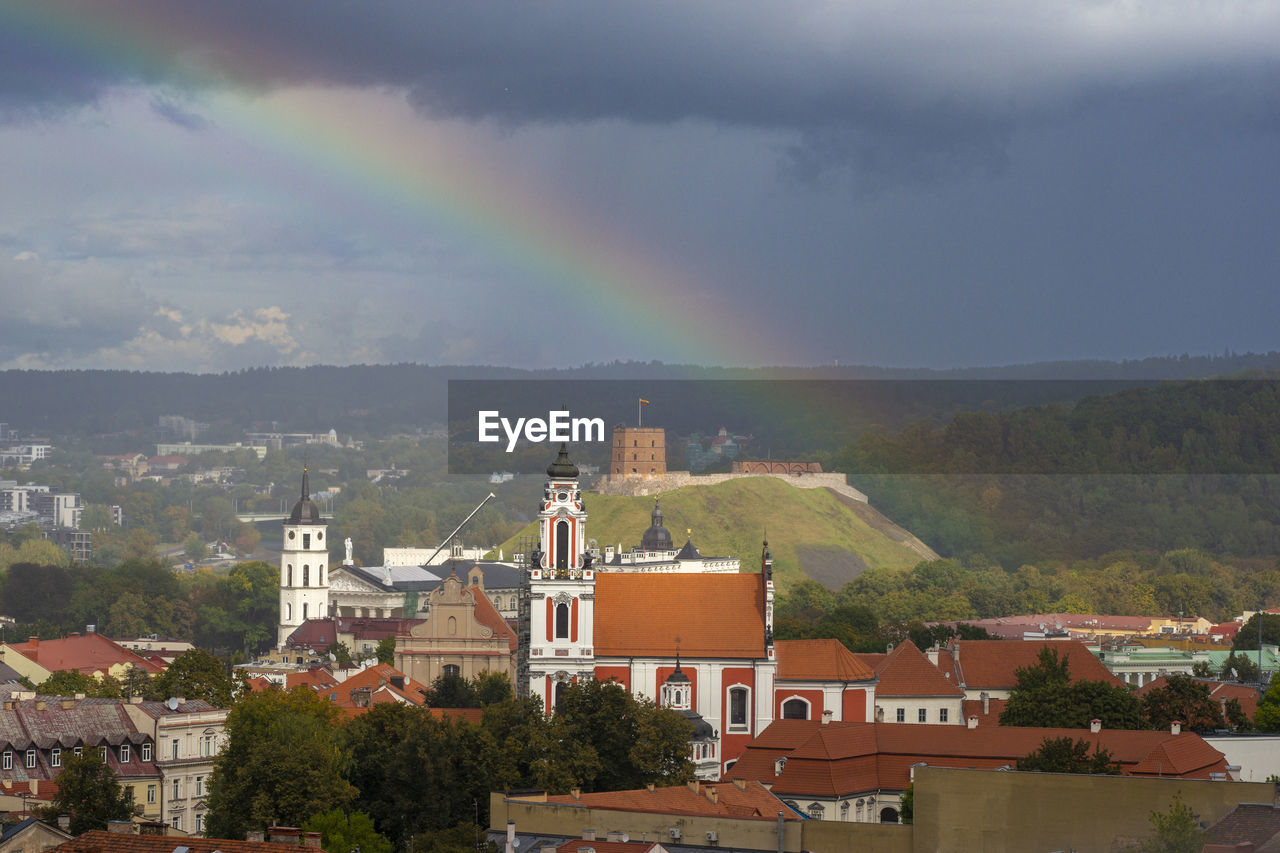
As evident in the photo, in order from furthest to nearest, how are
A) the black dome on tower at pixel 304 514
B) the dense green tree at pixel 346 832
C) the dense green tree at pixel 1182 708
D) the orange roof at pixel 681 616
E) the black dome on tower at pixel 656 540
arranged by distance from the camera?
1. the black dome on tower at pixel 656 540
2. the black dome on tower at pixel 304 514
3. the orange roof at pixel 681 616
4. the dense green tree at pixel 1182 708
5. the dense green tree at pixel 346 832

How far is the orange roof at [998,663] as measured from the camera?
9881cm

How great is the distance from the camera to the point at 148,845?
46.4 metres

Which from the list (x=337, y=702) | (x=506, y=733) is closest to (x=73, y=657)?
(x=337, y=702)

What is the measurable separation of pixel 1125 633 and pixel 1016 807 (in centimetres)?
11357

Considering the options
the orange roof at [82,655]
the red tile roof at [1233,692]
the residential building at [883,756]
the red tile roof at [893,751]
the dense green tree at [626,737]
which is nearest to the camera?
the residential building at [883,756]

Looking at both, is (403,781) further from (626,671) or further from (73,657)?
(73,657)

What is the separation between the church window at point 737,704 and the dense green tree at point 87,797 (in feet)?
94.5

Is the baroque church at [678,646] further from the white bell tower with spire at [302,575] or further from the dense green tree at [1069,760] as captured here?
the white bell tower with spire at [302,575]

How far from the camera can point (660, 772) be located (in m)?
72.2

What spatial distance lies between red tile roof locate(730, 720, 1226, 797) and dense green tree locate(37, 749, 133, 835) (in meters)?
20.8

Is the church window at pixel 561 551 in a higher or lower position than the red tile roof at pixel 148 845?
higher

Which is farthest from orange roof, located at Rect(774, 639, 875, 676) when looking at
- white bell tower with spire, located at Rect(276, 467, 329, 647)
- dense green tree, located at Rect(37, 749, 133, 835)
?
white bell tower with spire, located at Rect(276, 467, 329, 647)

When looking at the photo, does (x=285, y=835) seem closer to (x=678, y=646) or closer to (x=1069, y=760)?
(x=1069, y=760)

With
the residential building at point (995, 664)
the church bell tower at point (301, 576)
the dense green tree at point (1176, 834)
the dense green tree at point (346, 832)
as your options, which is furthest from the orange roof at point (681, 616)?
the church bell tower at point (301, 576)
